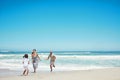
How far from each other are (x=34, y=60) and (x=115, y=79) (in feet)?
22.3

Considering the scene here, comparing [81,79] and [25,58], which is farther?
[25,58]

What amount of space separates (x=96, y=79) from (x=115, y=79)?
1004 mm

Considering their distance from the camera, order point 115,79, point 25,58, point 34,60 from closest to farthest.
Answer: point 115,79
point 25,58
point 34,60

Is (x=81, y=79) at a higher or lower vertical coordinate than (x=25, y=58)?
lower

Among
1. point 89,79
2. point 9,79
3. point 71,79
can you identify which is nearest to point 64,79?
point 71,79

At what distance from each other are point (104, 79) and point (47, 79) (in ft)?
10.1

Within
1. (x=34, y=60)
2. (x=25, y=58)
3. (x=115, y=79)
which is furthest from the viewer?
(x=34, y=60)

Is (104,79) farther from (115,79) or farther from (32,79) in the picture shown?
(32,79)

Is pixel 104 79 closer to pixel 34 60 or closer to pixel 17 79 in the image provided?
pixel 17 79

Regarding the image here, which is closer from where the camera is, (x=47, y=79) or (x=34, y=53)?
(x=47, y=79)

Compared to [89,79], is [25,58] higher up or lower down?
higher up

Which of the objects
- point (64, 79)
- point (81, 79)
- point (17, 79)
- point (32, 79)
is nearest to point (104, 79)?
point (81, 79)

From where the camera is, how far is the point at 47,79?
39.0 feet

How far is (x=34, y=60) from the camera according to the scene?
53.8 feet
